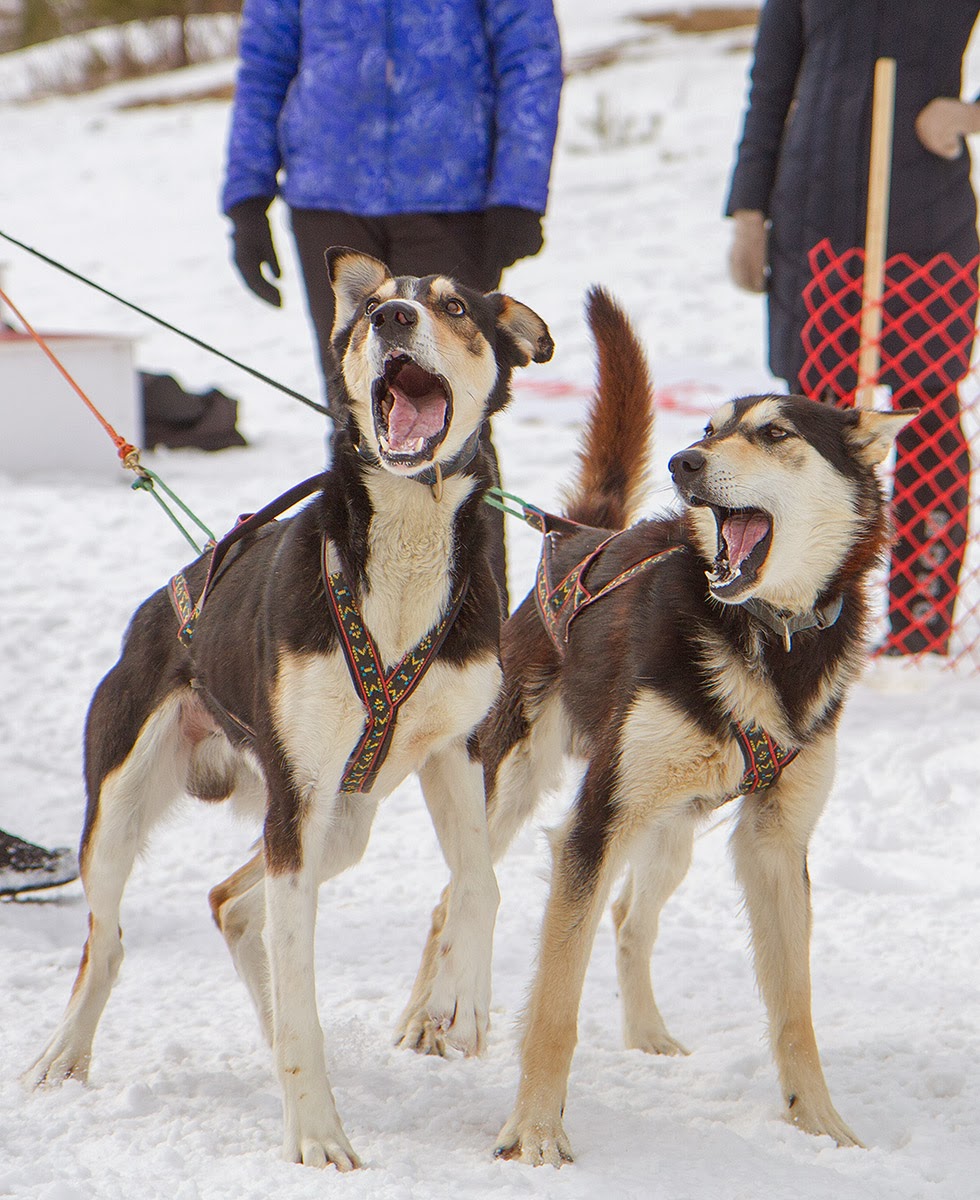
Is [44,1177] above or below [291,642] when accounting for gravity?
below

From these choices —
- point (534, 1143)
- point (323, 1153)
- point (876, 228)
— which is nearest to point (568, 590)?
point (534, 1143)

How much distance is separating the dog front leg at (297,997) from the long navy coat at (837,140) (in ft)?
9.17

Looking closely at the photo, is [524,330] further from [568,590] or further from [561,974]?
[561,974]

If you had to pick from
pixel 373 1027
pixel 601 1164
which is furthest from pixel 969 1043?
pixel 373 1027

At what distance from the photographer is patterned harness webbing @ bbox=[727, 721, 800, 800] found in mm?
2213

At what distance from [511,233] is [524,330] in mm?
1143

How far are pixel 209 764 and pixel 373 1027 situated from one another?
61 centimetres

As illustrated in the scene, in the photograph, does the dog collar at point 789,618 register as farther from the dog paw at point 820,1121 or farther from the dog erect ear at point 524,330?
the dog paw at point 820,1121

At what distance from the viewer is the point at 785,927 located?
234cm

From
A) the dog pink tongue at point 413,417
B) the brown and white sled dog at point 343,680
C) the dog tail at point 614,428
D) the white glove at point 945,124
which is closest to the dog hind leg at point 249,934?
the brown and white sled dog at point 343,680

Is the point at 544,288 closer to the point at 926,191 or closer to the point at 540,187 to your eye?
the point at 926,191

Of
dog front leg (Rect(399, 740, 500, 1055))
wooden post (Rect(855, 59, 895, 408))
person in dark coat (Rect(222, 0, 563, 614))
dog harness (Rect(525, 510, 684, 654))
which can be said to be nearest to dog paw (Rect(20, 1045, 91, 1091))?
dog front leg (Rect(399, 740, 500, 1055))

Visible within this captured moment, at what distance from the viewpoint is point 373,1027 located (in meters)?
2.64

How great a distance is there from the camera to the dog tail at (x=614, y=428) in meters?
2.86
